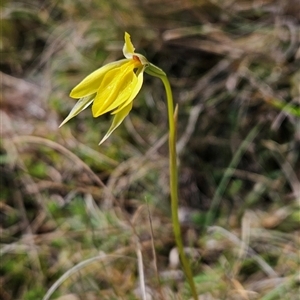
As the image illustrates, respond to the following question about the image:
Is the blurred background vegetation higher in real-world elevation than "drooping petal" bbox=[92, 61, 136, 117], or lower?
lower

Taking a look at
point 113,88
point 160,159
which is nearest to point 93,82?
point 113,88

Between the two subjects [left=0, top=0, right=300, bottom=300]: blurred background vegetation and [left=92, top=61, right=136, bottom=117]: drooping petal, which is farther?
[left=0, top=0, right=300, bottom=300]: blurred background vegetation

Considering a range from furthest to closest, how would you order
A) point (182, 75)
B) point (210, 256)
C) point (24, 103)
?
point (24, 103), point (182, 75), point (210, 256)

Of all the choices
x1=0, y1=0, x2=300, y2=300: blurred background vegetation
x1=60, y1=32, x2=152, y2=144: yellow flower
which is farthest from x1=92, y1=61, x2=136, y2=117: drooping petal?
x1=0, y1=0, x2=300, y2=300: blurred background vegetation

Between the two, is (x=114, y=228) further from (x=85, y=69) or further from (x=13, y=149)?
(x=85, y=69)

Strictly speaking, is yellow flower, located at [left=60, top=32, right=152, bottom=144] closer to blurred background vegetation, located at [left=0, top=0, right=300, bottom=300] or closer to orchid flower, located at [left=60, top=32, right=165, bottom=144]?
orchid flower, located at [left=60, top=32, right=165, bottom=144]

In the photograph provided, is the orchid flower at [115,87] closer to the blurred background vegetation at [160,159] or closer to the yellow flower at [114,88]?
the yellow flower at [114,88]

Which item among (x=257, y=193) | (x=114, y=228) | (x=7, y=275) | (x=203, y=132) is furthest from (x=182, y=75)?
(x=7, y=275)

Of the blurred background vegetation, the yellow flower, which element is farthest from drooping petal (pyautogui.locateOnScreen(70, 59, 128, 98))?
the blurred background vegetation
